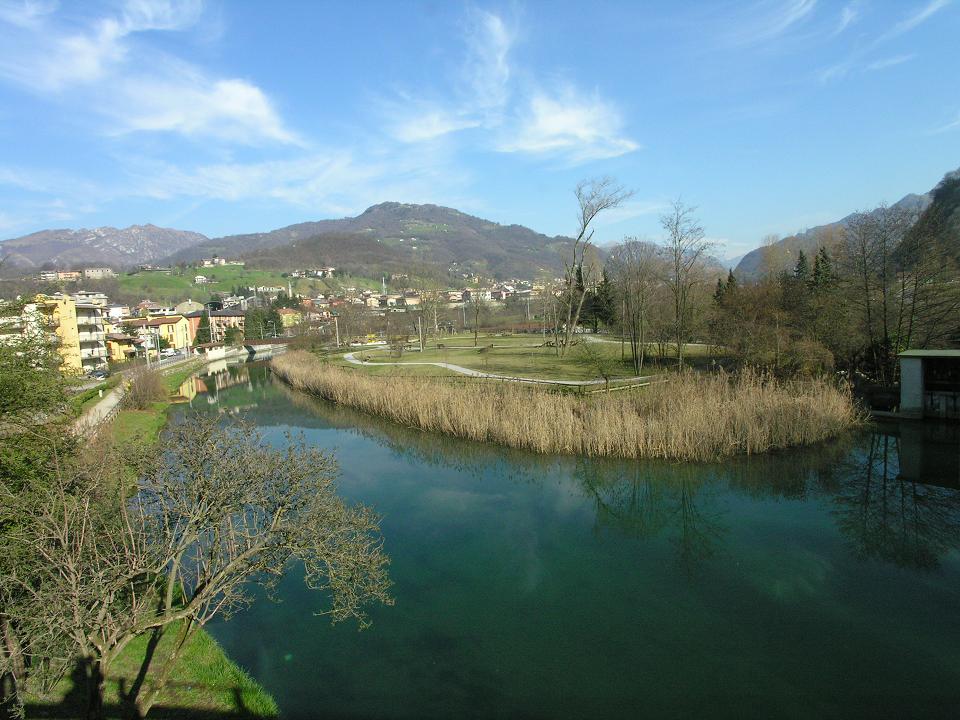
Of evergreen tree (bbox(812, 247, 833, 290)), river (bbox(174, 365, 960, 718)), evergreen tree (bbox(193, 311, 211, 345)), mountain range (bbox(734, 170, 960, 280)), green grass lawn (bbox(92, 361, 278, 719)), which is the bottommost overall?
river (bbox(174, 365, 960, 718))

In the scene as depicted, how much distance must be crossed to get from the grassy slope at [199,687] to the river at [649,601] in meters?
0.38

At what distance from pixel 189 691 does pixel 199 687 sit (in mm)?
139

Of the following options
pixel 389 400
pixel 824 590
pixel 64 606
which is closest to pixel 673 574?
pixel 824 590

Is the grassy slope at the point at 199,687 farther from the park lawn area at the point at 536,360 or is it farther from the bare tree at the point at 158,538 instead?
the park lawn area at the point at 536,360

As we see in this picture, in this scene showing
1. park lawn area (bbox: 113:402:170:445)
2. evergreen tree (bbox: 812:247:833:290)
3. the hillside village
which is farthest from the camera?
the hillside village

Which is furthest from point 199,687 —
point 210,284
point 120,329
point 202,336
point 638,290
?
point 210,284

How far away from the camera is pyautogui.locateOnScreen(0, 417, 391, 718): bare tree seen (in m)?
4.87

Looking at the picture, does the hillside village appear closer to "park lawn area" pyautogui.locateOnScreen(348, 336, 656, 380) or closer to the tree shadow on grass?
"park lawn area" pyautogui.locateOnScreen(348, 336, 656, 380)

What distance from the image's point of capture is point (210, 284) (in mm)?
130500

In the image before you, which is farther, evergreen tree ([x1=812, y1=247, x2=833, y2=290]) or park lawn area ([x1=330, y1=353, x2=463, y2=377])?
park lawn area ([x1=330, y1=353, x2=463, y2=377])

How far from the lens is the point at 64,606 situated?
15.1ft

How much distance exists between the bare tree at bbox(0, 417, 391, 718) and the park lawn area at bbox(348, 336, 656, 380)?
18.4 meters

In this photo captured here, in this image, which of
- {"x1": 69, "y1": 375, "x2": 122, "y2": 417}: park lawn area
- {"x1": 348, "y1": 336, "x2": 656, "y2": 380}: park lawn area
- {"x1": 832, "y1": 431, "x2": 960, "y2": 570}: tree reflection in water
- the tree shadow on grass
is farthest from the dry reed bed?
{"x1": 69, "y1": 375, "x2": 122, "y2": 417}: park lawn area

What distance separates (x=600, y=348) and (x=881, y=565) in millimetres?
26900
